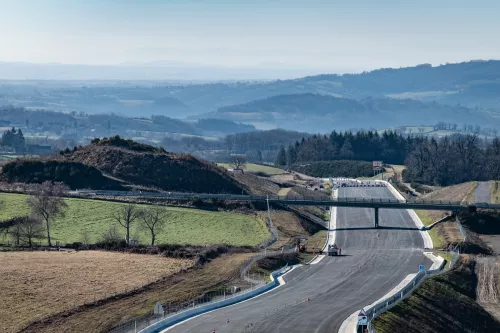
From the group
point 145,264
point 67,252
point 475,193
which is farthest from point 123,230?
point 475,193

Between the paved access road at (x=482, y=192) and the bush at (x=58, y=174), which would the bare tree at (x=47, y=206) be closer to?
the bush at (x=58, y=174)

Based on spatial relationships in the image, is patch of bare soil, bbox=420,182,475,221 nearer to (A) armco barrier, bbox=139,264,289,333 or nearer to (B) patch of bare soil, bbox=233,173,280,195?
(B) patch of bare soil, bbox=233,173,280,195

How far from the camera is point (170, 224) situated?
94625 mm

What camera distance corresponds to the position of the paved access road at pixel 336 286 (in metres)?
50.5

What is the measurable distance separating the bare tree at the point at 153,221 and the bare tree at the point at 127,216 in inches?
35.2

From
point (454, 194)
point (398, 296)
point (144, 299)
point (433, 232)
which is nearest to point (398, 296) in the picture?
point (398, 296)

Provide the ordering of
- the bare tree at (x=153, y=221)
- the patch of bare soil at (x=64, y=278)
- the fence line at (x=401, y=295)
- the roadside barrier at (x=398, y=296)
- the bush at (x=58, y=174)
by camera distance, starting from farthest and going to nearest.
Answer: the bush at (x=58, y=174) → the bare tree at (x=153, y=221) → the fence line at (x=401, y=295) → the roadside barrier at (x=398, y=296) → the patch of bare soil at (x=64, y=278)

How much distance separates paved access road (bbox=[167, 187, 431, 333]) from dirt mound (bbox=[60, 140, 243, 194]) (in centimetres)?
2763

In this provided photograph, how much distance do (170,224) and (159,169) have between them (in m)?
34.7

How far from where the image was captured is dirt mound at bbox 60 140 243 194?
4926 inches

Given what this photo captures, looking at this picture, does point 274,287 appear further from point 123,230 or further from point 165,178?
point 165,178

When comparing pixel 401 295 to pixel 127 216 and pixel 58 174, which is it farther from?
pixel 58 174

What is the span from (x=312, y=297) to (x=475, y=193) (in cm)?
7057

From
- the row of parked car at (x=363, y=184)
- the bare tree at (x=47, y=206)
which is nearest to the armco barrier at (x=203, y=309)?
the bare tree at (x=47, y=206)
